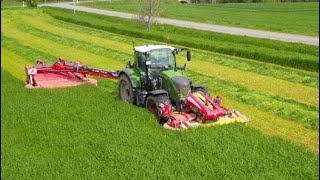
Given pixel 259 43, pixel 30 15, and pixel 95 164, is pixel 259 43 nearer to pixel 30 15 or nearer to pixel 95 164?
pixel 95 164

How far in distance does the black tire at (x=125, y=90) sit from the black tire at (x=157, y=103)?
3.52 feet

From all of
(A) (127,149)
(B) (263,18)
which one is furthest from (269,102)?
(B) (263,18)

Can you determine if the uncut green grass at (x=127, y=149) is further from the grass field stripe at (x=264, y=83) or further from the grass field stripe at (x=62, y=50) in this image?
the grass field stripe at (x=62, y=50)

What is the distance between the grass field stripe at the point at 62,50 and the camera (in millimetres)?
25922

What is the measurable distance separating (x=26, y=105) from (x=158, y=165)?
6587 mm

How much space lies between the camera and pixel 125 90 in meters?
16.0

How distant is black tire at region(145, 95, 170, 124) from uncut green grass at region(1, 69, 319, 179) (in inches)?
10.8

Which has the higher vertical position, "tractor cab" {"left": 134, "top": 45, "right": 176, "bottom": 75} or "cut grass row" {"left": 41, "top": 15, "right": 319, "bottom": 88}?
"tractor cab" {"left": 134, "top": 45, "right": 176, "bottom": 75}

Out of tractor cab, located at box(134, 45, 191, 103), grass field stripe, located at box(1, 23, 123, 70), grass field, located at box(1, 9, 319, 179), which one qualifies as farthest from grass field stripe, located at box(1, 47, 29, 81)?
tractor cab, located at box(134, 45, 191, 103)

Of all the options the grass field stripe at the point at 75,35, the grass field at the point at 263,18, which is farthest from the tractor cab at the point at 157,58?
the grass field at the point at 263,18

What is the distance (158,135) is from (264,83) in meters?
8.81

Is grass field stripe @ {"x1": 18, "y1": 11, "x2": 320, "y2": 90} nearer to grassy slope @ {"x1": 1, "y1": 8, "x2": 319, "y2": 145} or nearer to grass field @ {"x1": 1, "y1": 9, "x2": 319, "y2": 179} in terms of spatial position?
grassy slope @ {"x1": 1, "y1": 8, "x2": 319, "y2": 145}

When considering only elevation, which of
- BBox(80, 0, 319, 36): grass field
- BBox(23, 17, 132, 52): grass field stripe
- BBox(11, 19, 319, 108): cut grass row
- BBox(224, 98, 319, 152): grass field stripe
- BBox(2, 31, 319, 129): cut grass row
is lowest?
BBox(224, 98, 319, 152): grass field stripe

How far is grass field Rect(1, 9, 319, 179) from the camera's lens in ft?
32.4
